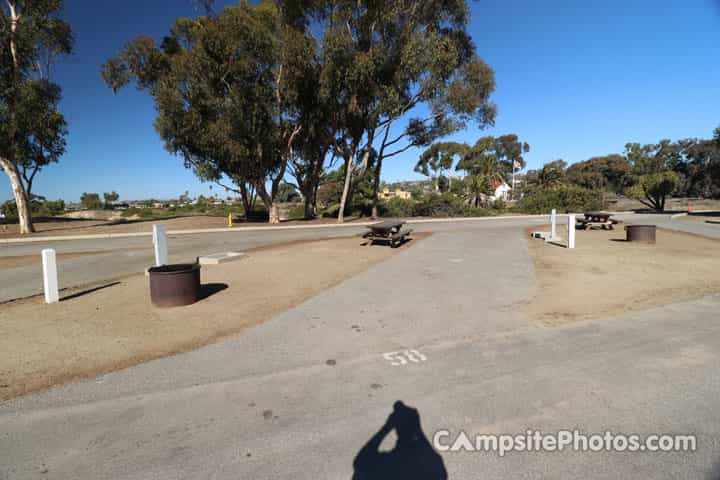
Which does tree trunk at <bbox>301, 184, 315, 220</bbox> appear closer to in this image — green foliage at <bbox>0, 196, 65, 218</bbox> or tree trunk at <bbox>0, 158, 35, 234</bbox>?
tree trunk at <bbox>0, 158, 35, 234</bbox>

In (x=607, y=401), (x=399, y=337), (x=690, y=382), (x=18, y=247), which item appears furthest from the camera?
(x=18, y=247)

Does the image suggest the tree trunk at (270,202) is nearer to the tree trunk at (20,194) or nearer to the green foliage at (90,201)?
the tree trunk at (20,194)

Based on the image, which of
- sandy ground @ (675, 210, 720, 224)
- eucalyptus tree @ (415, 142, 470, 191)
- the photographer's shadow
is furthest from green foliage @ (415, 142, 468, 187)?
the photographer's shadow

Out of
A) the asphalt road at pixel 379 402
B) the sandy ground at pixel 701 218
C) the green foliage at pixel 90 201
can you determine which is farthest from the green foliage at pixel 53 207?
the sandy ground at pixel 701 218

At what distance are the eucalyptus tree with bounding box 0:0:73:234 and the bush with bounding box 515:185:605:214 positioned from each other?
3771 cm

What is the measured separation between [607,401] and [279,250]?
1054 centimetres

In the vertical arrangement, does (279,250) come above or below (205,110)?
below

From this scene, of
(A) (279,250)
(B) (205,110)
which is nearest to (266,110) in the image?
(B) (205,110)

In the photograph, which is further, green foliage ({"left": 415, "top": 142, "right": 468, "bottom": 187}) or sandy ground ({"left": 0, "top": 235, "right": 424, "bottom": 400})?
green foliage ({"left": 415, "top": 142, "right": 468, "bottom": 187})

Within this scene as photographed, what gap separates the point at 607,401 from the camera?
308 centimetres

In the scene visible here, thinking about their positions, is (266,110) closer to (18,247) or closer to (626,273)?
(18,247)

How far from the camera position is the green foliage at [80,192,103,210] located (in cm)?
6107

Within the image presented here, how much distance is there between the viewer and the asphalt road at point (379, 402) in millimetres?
2412

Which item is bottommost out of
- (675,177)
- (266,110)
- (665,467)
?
(665,467)
